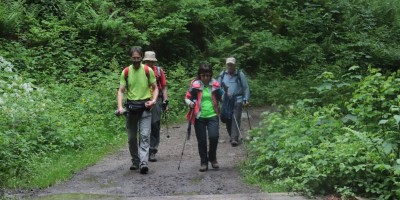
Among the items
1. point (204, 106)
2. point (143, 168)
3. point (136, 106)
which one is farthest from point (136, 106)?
point (204, 106)

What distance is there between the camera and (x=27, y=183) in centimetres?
761

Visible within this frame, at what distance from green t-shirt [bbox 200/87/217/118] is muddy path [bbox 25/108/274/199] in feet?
3.32

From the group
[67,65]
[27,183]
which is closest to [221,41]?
[67,65]

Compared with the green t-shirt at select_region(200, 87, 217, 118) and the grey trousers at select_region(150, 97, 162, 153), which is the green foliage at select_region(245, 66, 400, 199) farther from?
the grey trousers at select_region(150, 97, 162, 153)

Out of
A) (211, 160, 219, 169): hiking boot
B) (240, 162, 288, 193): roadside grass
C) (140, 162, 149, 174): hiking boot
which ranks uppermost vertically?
(240, 162, 288, 193): roadside grass

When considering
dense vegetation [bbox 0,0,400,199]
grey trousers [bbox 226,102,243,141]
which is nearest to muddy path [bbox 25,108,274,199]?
grey trousers [bbox 226,102,243,141]

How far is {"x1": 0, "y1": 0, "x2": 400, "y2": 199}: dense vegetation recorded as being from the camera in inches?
280

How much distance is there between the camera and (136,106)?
8.56 m

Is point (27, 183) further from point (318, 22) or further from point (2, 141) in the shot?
point (318, 22)

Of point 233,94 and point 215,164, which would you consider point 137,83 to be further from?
point 233,94

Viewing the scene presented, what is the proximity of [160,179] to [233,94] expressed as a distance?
10.6 feet

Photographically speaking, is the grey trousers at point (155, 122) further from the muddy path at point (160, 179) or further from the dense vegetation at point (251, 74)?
the dense vegetation at point (251, 74)

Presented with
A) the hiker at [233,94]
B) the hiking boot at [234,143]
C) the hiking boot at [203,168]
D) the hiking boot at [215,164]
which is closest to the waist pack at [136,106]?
the hiking boot at [203,168]

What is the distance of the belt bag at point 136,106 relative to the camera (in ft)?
28.1
